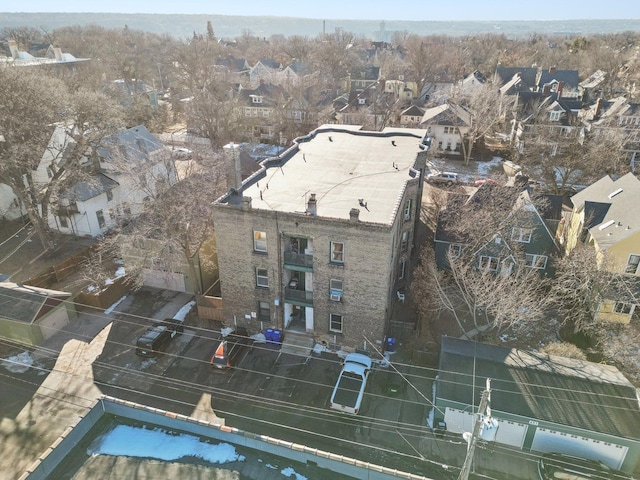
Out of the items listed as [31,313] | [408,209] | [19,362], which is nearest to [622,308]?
[408,209]

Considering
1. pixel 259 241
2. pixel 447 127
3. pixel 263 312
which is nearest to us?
pixel 259 241

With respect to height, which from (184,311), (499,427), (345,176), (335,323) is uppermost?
(345,176)

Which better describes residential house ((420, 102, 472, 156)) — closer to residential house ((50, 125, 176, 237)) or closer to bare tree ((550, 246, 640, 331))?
bare tree ((550, 246, 640, 331))

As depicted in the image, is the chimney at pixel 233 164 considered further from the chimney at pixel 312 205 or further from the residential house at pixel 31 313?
the residential house at pixel 31 313

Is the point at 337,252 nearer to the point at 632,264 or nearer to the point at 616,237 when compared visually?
the point at 616,237

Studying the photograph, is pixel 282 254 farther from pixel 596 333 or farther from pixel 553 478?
pixel 596 333

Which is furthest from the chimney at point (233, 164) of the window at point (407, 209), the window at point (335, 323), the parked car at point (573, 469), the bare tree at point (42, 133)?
the parked car at point (573, 469)

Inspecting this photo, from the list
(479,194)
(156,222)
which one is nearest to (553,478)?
(479,194)

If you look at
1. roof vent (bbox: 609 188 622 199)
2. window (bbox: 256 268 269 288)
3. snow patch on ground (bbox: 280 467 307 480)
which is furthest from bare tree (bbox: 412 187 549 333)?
snow patch on ground (bbox: 280 467 307 480)
